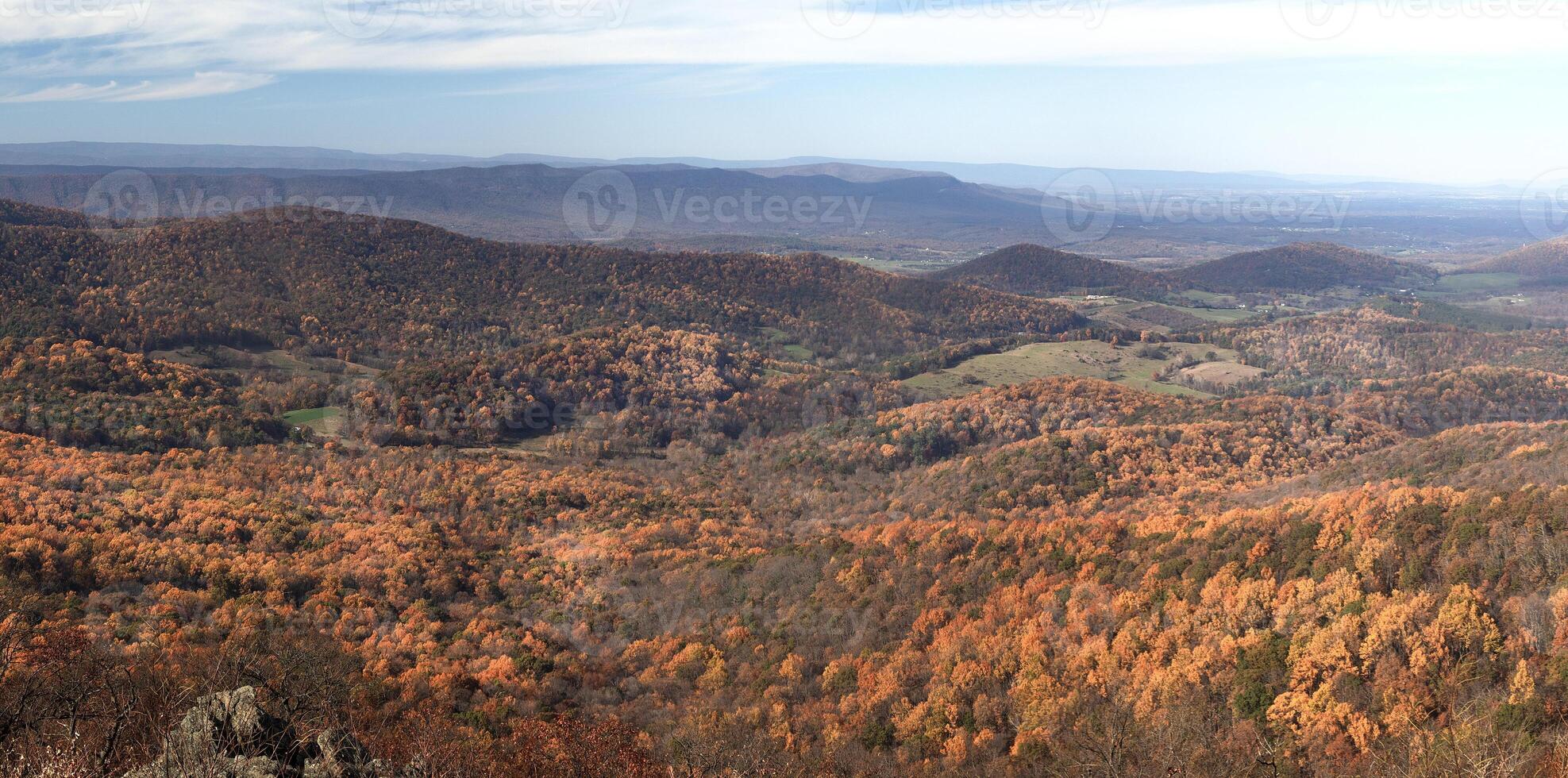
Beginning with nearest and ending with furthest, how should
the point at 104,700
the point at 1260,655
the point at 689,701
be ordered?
the point at 104,700 → the point at 1260,655 → the point at 689,701

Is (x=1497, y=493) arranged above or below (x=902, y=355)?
above

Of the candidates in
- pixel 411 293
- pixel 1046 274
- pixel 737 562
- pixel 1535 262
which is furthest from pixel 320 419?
pixel 1535 262

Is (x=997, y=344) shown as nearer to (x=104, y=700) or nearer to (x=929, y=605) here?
(x=929, y=605)

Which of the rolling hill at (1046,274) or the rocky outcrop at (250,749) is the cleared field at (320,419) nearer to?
the rocky outcrop at (250,749)

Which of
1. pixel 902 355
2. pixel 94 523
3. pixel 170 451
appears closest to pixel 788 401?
pixel 902 355

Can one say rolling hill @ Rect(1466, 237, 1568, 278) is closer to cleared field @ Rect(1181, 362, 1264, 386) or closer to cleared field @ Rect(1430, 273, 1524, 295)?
cleared field @ Rect(1430, 273, 1524, 295)

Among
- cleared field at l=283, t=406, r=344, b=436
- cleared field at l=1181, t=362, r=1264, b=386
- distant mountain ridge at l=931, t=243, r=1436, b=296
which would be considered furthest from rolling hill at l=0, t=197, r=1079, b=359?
distant mountain ridge at l=931, t=243, r=1436, b=296
